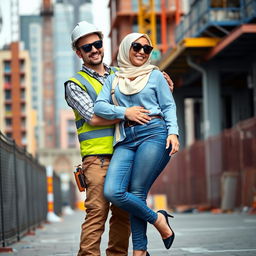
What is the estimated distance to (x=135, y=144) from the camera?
6500mm

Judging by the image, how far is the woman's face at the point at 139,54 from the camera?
659 cm

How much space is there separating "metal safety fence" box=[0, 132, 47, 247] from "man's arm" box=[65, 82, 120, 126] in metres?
4.15

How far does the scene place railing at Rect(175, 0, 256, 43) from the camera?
3253 cm

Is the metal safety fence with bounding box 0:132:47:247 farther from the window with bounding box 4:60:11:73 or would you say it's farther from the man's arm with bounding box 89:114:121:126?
the window with bounding box 4:60:11:73

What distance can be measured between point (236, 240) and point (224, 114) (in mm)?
45141

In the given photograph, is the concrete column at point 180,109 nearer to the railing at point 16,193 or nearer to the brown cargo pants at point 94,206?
the railing at point 16,193

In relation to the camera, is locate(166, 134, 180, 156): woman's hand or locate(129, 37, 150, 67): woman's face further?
locate(129, 37, 150, 67): woman's face

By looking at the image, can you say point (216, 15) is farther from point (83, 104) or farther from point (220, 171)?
Result: point (83, 104)

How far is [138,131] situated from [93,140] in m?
0.41

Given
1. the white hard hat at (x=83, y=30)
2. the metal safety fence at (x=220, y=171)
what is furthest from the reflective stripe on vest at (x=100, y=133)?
the metal safety fence at (x=220, y=171)

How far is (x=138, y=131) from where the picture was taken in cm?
651

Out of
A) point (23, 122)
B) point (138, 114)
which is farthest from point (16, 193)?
point (23, 122)

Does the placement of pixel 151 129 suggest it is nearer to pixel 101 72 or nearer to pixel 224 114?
pixel 101 72

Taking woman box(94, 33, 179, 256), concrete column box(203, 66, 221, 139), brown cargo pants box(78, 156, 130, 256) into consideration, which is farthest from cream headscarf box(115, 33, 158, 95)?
concrete column box(203, 66, 221, 139)
